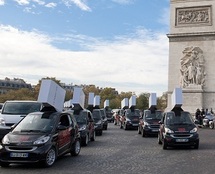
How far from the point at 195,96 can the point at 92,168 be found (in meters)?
24.4

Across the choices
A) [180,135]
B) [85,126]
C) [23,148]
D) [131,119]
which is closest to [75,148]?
[23,148]

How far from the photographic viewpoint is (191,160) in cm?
1132

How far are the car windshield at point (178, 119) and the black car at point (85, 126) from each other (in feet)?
11.0

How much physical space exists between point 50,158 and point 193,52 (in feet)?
84.5

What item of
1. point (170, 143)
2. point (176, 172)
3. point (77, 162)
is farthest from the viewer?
Answer: point (170, 143)

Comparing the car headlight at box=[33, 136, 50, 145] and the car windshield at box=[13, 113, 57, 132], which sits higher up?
the car windshield at box=[13, 113, 57, 132]

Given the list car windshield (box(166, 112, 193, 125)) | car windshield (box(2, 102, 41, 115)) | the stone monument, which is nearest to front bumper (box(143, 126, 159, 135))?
car windshield (box(166, 112, 193, 125))

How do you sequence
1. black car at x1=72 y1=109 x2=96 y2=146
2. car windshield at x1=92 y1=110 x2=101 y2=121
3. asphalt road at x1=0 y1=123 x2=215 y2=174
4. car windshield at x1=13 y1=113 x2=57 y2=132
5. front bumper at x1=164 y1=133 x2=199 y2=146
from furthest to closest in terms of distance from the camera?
car windshield at x1=92 y1=110 x2=101 y2=121, black car at x1=72 y1=109 x2=96 y2=146, front bumper at x1=164 y1=133 x2=199 y2=146, car windshield at x1=13 y1=113 x2=57 y2=132, asphalt road at x1=0 y1=123 x2=215 y2=174

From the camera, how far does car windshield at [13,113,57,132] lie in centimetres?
1038

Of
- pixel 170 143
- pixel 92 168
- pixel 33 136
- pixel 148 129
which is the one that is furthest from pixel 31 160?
pixel 148 129

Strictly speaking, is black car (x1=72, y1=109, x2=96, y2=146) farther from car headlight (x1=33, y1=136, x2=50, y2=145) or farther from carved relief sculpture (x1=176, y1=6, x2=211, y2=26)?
carved relief sculpture (x1=176, y1=6, x2=211, y2=26)

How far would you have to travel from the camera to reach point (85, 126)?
15812 mm

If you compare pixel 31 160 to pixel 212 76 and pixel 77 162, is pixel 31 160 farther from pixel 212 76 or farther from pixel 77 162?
pixel 212 76

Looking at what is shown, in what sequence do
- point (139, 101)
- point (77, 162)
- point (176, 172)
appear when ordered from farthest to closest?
point (139, 101) < point (77, 162) < point (176, 172)
